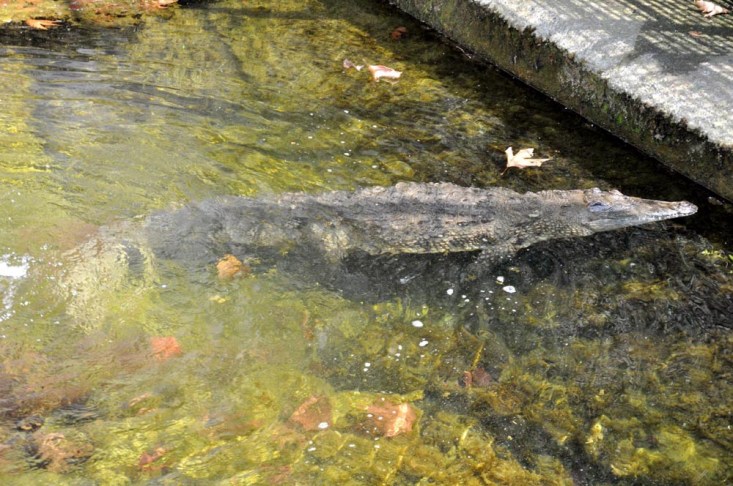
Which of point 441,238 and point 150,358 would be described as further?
point 441,238

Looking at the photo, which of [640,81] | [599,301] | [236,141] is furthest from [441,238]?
[640,81]

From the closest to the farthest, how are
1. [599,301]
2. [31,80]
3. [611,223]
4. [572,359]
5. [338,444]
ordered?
[338,444] → [572,359] → [599,301] → [611,223] → [31,80]

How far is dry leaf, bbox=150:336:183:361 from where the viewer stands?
450cm

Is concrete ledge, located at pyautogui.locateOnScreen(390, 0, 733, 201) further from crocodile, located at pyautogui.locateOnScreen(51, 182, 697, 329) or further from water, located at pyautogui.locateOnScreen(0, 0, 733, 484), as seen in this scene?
crocodile, located at pyautogui.locateOnScreen(51, 182, 697, 329)

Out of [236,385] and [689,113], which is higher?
[689,113]

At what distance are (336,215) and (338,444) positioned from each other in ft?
7.12

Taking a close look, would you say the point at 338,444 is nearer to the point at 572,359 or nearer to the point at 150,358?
the point at 150,358

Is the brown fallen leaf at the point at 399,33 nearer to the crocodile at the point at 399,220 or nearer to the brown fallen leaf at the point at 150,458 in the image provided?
the crocodile at the point at 399,220

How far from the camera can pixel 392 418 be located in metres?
4.23

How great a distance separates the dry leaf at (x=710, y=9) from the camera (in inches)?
291

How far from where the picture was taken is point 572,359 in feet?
15.5

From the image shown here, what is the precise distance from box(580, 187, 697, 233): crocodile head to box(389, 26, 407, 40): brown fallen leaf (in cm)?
365

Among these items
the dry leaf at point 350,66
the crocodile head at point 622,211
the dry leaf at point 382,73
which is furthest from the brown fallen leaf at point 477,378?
the dry leaf at point 350,66

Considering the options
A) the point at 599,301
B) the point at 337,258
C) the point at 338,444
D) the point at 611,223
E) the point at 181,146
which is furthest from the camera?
the point at 181,146
